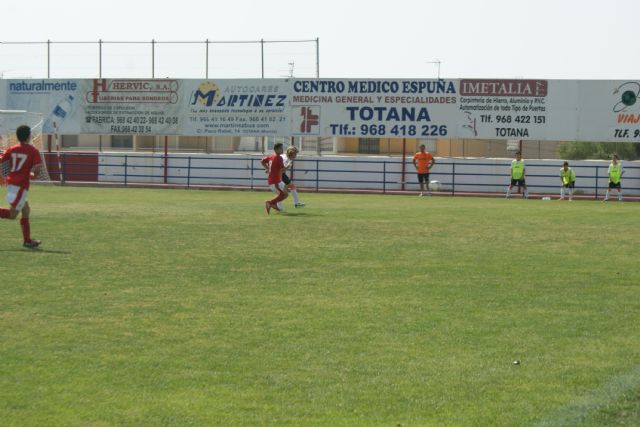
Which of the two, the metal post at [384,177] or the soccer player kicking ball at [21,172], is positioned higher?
the soccer player kicking ball at [21,172]

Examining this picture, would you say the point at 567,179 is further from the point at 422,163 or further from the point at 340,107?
the point at 340,107

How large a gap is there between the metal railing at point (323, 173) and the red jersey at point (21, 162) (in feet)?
82.6

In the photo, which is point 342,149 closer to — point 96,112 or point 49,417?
point 96,112

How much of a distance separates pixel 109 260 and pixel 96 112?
3168cm

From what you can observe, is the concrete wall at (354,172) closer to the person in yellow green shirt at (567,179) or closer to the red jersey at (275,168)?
the person in yellow green shirt at (567,179)

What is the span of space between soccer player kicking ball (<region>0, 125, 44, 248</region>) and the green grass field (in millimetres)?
510

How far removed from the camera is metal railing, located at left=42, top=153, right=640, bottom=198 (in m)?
40.2

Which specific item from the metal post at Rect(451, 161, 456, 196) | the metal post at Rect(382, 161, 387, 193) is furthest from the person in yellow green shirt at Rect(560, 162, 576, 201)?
the metal post at Rect(382, 161, 387, 193)

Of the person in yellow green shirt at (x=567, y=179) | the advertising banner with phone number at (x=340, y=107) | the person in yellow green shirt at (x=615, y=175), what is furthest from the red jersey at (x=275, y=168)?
the advertising banner with phone number at (x=340, y=107)

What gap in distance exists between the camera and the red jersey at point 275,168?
25.0 meters

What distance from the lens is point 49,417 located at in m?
6.50

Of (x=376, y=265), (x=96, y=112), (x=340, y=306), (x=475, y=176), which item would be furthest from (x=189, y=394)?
(x=96, y=112)

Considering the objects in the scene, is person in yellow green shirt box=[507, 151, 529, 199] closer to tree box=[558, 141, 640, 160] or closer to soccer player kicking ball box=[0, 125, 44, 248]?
soccer player kicking ball box=[0, 125, 44, 248]

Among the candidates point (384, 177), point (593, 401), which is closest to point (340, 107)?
point (384, 177)
